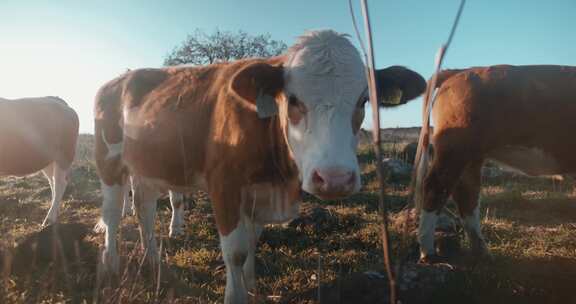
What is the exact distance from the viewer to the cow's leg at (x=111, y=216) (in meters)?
4.26

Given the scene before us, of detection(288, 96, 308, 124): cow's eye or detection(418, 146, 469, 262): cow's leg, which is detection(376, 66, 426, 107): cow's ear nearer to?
detection(288, 96, 308, 124): cow's eye

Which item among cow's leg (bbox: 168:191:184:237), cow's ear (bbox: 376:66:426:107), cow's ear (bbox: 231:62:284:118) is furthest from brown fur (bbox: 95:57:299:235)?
cow's leg (bbox: 168:191:184:237)

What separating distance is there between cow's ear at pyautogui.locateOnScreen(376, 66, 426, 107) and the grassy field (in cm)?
107

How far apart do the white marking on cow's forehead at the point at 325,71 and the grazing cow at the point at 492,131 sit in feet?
5.63

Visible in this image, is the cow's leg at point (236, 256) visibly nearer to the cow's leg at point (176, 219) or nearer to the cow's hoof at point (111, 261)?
the cow's hoof at point (111, 261)

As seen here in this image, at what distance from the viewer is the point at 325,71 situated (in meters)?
2.62

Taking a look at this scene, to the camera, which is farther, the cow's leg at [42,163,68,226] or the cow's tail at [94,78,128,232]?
the cow's leg at [42,163,68,226]

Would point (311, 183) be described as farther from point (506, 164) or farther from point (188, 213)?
point (188, 213)

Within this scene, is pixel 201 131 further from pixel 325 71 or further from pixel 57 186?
pixel 57 186

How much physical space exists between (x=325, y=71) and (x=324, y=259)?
8.20ft

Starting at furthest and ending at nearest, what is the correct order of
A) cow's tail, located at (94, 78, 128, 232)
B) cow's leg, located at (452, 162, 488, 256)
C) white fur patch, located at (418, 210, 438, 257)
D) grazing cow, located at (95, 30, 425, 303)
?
cow's tail, located at (94, 78, 128, 232) < cow's leg, located at (452, 162, 488, 256) < white fur patch, located at (418, 210, 438, 257) < grazing cow, located at (95, 30, 425, 303)

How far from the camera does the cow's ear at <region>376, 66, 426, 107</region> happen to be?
310 cm

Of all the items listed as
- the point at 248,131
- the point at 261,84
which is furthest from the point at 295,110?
the point at 248,131

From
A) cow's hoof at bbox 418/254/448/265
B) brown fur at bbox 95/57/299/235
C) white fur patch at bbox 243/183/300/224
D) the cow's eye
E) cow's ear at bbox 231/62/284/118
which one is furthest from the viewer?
cow's hoof at bbox 418/254/448/265
